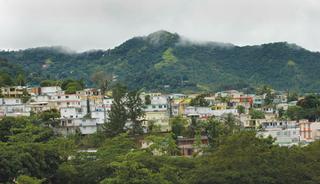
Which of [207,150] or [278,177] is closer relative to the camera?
[278,177]

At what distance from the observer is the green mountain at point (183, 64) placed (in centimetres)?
10731

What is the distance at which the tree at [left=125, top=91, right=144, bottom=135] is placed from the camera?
49.6 metres

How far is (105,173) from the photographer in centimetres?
3048

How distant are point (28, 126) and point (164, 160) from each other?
40.4 feet

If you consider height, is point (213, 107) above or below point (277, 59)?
below

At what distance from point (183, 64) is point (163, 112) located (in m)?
58.6

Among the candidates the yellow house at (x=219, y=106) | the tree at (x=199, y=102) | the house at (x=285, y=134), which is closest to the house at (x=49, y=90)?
the tree at (x=199, y=102)

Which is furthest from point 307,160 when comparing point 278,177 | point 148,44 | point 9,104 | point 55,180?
point 148,44

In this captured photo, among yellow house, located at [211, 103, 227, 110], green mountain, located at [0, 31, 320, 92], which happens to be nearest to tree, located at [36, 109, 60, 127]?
yellow house, located at [211, 103, 227, 110]

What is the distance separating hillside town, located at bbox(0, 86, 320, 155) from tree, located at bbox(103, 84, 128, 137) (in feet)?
9.30

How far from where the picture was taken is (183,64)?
119m

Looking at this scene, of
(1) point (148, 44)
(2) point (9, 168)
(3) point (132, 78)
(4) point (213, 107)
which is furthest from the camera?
(1) point (148, 44)

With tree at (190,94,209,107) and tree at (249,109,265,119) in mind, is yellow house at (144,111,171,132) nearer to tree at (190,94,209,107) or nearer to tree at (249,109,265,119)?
tree at (190,94,209,107)

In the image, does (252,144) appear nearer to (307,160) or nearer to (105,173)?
(307,160)
